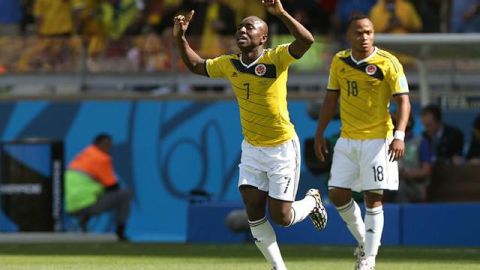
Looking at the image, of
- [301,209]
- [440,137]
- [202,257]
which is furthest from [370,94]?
[440,137]

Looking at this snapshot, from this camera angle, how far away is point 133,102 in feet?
74.5

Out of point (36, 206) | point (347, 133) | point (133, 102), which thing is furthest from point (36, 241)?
point (347, 133)

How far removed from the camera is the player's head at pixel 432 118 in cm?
1850

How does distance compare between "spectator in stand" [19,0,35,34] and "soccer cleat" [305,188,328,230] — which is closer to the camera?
"soccer cleat" [305,188,328,230]

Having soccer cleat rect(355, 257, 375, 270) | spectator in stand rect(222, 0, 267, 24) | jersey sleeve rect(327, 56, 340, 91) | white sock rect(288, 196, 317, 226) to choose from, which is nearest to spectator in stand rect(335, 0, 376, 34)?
spectator in stand rect(222, 0, 267, 24)

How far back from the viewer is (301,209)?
1161cm

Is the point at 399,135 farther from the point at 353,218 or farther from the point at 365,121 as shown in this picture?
the point at 353,218

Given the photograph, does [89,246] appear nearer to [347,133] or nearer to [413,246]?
[413,246]

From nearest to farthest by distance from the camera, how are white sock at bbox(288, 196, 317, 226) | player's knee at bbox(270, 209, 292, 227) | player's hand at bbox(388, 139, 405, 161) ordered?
player's knee at bbox(270, 209, 292, 227)
player's hand at bbox(388, 139, 405, 161)
white sock at bbox(288, 196, 317, 226)

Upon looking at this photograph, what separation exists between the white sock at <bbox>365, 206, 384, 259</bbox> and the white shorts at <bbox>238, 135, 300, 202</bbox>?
0.85 m

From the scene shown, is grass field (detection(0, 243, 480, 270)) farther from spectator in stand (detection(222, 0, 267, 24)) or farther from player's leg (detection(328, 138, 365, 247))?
spectator in stand (detection(222, 0, 267, 24))

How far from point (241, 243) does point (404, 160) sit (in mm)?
2669

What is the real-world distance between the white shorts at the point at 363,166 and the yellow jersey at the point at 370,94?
78mm

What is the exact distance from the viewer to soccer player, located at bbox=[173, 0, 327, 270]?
11.0 metres
